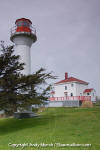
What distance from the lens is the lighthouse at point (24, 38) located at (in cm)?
1702

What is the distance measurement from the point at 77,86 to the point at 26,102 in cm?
2489

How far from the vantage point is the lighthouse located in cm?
1702

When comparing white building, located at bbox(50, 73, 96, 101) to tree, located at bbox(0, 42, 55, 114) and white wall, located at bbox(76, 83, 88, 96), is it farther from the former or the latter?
tree, located at bbox(0, 42, 55, 114)

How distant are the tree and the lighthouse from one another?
468 centimetres

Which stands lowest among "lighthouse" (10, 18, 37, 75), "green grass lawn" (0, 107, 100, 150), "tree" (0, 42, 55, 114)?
"green grass lawn" (0, 107, 100, 150)

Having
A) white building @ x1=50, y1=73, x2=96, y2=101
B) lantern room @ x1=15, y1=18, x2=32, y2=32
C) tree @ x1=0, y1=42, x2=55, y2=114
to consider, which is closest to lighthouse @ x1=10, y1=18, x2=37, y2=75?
lantern room @ x1=15, y1=18, x2=32, y2=32

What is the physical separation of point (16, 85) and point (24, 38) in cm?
745

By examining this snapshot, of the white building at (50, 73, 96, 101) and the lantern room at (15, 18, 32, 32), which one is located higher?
the lantern room at (15, 18, 32, 32)

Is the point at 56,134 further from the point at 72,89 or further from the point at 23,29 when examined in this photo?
the point at 72,89

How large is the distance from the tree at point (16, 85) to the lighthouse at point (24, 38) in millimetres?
4685

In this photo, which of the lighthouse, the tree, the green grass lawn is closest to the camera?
the green grass lawn

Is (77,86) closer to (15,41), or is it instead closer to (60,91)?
(60,91)

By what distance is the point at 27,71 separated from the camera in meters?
16.7

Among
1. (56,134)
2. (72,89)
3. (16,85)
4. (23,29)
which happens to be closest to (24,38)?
(23,29)
